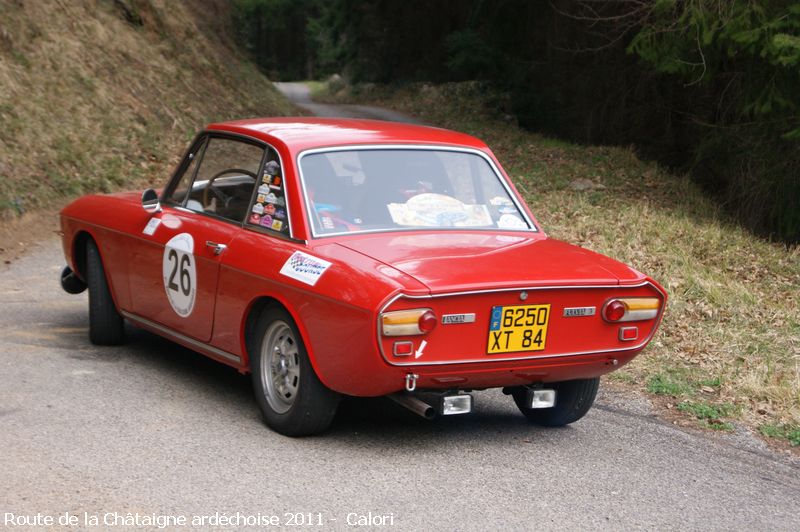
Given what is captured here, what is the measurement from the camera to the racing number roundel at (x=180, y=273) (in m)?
5.92

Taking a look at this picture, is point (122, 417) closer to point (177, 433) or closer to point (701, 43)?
point (177, 433)

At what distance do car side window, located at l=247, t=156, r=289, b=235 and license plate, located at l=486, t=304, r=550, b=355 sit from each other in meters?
1.30

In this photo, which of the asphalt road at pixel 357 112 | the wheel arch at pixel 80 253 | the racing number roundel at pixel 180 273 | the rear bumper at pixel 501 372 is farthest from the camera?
the asphalt road at pixel 357 112

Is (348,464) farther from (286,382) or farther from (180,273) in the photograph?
(180,273)

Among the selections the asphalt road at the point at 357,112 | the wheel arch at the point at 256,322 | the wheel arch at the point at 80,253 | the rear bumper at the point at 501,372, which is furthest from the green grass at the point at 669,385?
the asphalt road at the point at 357,112

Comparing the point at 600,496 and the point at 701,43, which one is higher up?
the point at 701,43

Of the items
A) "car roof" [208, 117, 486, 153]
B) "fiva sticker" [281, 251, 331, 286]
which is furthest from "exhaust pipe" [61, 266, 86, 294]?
"fiva sticker" [281, 251, 331, 286]

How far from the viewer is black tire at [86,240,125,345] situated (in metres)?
6.92

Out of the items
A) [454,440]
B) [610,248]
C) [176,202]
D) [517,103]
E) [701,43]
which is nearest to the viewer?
[454,440]

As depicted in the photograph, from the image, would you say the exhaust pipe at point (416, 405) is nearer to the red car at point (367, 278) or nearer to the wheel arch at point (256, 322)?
the red car at point (367, 278)

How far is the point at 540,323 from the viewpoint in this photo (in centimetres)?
495

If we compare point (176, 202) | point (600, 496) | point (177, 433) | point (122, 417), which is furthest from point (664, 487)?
point (176, 202)

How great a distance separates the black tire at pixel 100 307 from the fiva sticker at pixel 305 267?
224 centimetres

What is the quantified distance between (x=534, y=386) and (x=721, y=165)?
44.3ft
